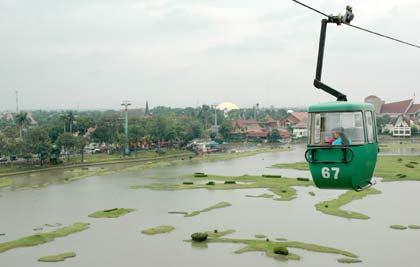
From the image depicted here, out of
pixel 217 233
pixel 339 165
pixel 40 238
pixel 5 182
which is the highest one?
pixel 339 165

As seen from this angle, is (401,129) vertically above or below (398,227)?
above

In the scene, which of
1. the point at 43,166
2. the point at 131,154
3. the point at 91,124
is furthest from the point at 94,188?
the point at 91,124

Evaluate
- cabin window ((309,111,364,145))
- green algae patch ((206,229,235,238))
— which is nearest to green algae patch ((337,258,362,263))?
green algae patch ((206,229,235,238))

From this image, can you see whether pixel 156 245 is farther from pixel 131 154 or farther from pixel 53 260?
pixel 131 154

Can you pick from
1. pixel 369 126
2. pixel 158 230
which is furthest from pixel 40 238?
pixel 369 126

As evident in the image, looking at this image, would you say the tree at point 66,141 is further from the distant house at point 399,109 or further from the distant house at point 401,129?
the distant house at point 399,109

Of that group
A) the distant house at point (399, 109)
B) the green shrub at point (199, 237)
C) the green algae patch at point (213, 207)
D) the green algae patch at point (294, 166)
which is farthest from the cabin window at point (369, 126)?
the distant house at point (399, 109)

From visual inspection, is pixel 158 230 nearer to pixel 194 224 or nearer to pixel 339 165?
pixel 194 224
